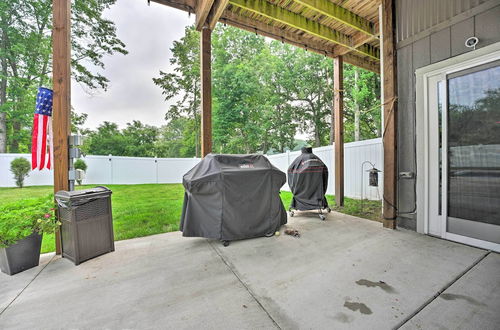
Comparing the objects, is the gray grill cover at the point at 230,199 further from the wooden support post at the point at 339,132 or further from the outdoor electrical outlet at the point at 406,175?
the wooden support post at the point at 339,132

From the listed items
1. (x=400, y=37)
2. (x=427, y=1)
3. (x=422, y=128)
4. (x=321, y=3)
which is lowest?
(x=422, y=128)

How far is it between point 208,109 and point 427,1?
11.7 feet

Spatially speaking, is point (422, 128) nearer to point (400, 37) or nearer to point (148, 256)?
point (400, 37)

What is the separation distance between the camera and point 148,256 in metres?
2.39

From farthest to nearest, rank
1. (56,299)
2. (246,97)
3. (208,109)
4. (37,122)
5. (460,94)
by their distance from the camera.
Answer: (246,97)
(208,109)
(460,94)
(37,122)
(56,299)

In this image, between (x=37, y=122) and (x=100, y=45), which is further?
(x=100, y=45)

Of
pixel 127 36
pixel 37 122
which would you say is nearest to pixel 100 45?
pixel 127 36

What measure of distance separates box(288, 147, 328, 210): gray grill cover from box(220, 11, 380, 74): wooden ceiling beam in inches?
101

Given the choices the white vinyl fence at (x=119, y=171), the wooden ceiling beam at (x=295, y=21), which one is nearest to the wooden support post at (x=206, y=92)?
the wooden ceiling beam at (x=295, y=21)

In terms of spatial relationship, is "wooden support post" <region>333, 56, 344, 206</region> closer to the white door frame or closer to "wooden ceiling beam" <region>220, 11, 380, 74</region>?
"wooden ceiling beam" <region>220, 11, 380, 74</region>

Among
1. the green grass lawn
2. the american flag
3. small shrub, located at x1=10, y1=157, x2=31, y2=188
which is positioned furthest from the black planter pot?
small shrub, located at x1=10, y1=157, x2=31, y2=188

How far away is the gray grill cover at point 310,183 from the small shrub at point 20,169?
9.14 meters

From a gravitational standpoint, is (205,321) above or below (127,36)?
below

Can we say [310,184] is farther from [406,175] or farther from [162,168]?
[162,168]
